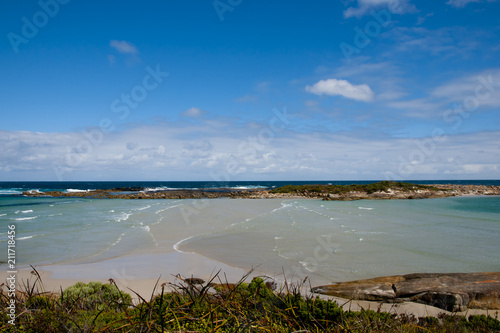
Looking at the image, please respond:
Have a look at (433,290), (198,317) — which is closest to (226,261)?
(433,290)

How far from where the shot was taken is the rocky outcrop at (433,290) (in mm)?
7223

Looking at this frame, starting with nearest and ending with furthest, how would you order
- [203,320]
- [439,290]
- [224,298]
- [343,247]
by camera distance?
[203,320], [224,298], [439,290], [343,247]

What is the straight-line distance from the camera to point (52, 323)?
328cm

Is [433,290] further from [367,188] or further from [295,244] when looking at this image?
[367,188]

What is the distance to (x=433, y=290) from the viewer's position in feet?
25.1

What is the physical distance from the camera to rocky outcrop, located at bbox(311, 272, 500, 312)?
722 centimetres

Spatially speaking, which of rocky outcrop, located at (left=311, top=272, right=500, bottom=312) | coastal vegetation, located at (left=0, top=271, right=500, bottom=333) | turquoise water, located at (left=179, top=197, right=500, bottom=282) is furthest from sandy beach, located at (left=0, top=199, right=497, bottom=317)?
coastal vegetation, located at (left=0, top=271, right=500, bottom=333)

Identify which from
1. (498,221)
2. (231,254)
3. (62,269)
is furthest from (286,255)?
(498,221)

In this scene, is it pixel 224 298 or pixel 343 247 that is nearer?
pixel 224 298

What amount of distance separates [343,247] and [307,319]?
11729mm

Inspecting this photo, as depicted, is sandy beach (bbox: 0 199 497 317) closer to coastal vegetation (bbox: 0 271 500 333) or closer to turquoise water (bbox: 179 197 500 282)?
turquoise water (bbox: 179 197 500 282)

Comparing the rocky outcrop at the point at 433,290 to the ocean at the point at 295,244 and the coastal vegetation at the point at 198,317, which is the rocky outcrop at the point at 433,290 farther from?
the coastal vegetation at the point at 198,317

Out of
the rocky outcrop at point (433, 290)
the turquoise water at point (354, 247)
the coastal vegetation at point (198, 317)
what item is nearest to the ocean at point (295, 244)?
the turquoise water at point (354, 247)

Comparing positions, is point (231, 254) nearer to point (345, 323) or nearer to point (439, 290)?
point (439, 290)
